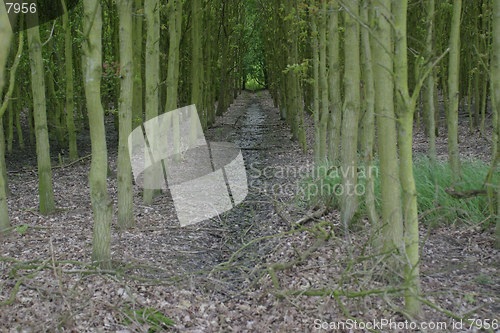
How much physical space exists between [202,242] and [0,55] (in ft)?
17.4

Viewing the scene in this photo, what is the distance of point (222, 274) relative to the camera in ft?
18.2

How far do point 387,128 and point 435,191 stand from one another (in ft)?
8.49

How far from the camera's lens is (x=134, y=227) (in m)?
7.09

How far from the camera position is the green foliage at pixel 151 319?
13.2ft

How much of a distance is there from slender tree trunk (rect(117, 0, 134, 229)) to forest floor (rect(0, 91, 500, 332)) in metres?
0.35

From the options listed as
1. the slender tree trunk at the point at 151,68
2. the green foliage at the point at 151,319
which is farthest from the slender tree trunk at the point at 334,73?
the green foliage at the point at 151,319

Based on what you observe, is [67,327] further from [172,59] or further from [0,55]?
[172,59]

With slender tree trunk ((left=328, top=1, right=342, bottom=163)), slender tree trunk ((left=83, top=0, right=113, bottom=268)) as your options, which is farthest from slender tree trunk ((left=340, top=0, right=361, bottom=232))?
slender tree trunk ((left=83, top=0, right=113, bottom=268))

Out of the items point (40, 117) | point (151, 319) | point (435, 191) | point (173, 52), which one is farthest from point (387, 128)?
point (173, 52)

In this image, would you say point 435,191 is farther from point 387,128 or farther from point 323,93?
point 323,93

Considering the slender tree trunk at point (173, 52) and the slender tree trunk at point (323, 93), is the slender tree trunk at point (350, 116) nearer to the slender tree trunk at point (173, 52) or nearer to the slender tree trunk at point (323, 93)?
the slender tree trunk at point (323, 93)

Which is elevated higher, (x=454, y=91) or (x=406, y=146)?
(x=454, y=91)

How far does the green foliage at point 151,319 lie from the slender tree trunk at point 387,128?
214 cm

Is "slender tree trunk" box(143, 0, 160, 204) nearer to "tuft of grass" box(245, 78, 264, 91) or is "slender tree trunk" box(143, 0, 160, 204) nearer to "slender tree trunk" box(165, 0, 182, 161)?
"slender tree trunk" box(165, 0, 182, 161)
